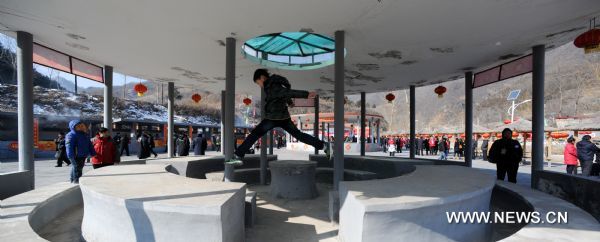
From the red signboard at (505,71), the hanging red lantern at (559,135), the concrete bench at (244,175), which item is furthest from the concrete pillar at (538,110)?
Result: the hanging red lantern at (559,135)

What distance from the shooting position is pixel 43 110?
71.4ft

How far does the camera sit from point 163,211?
320cm

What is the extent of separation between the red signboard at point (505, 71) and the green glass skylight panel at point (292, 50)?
4968 mm

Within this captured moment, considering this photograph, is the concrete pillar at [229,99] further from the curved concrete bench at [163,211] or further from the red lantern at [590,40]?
the red lantern at [590,40]

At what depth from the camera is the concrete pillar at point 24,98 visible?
238 inches

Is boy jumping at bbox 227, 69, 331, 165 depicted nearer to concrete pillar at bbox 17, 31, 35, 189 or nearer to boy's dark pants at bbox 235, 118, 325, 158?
boy's dark pants at bbox 235, 118, 325, 158

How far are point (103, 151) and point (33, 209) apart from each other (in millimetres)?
3459

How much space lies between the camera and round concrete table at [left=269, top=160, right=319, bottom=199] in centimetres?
729

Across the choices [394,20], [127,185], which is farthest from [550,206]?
[127,185]

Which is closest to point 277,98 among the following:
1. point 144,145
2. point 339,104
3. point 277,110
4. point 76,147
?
point 277,110

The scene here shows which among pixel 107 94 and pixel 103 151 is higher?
pixel 107 94

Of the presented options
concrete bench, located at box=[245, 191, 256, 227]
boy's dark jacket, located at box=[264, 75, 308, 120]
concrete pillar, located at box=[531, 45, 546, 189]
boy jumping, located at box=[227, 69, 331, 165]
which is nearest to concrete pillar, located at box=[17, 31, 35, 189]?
boy jumping, located at box=[227, 69, 331, 165]

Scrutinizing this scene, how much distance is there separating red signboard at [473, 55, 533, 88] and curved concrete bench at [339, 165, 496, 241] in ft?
17.8

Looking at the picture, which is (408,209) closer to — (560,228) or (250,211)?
(560,228)
